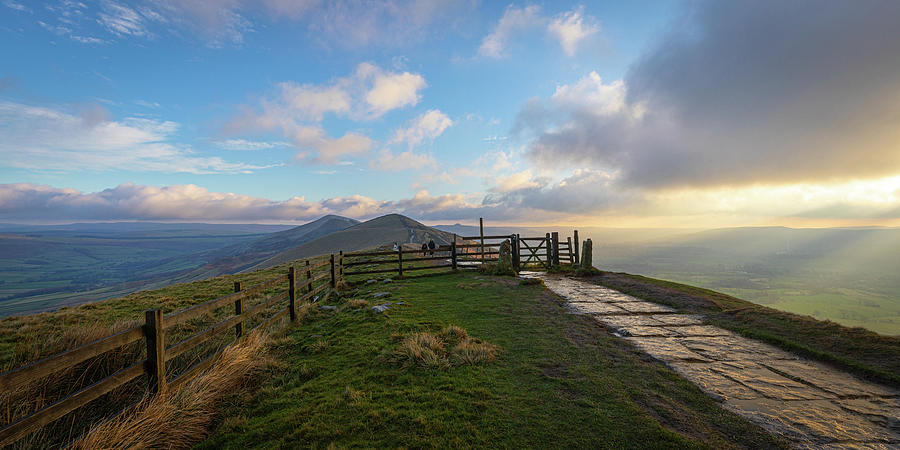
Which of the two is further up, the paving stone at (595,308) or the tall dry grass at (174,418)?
the tall dry grass at (174,418)

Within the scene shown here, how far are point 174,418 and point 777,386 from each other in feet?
24.6

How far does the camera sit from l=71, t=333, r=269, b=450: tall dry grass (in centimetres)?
302

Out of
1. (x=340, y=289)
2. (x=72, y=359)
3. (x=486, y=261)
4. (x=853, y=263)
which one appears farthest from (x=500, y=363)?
(x=853, y=263)

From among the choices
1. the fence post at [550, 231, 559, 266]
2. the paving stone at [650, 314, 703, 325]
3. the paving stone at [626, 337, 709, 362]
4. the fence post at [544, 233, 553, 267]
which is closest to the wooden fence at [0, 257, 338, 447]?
the paving stone at [626, 337, 709, 362]

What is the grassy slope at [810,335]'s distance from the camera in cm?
482

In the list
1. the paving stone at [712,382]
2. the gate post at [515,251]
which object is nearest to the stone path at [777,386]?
the paving stone at [712,382]

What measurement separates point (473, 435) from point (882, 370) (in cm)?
611

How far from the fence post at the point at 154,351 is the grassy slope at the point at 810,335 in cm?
962

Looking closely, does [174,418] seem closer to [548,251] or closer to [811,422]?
[811,422]

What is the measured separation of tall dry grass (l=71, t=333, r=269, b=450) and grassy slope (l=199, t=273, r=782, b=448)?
0.89 feet

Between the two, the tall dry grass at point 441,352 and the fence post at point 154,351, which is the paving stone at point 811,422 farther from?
the fence post at point 154,351

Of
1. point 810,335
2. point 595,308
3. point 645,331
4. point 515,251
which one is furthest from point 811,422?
point 515,251

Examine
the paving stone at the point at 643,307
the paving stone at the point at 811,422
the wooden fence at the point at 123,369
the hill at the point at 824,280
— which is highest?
the wooden fence at the point at 123,369

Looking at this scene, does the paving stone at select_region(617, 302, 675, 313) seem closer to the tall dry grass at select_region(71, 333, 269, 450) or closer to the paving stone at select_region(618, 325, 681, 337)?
the paving stone at select_region(618, 325, 681, 337)
